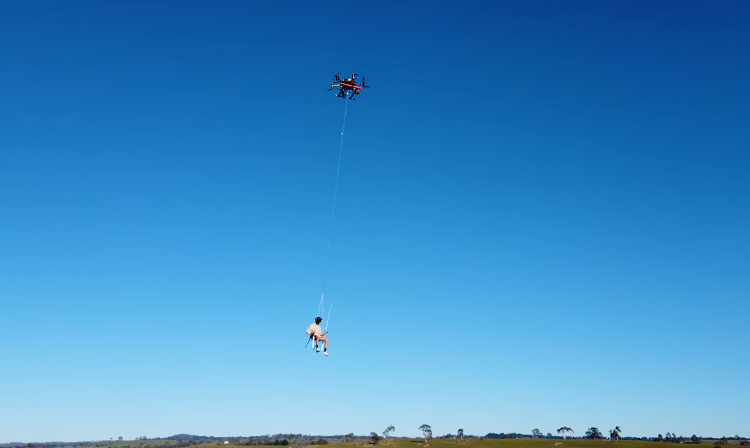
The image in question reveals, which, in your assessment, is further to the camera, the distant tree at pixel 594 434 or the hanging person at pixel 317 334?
the distant tree at pixel 594 434

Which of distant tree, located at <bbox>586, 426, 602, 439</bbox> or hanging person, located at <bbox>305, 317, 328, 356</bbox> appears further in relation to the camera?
distant tree, located at <bbox>586, 426, 602, 439</bbox>

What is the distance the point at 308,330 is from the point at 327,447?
136492 millimetres

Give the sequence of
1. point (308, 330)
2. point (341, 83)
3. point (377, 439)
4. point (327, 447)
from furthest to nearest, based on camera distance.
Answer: point (377, 439) < point (327, 447) < point (341, 83) < point (308, 330)

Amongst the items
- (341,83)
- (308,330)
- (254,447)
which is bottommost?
(254,447)

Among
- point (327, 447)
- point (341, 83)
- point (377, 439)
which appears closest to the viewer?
point (341, 83)

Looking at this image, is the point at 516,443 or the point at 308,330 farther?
the point at 516,443

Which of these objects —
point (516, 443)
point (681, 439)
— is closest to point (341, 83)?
point (516, 443)

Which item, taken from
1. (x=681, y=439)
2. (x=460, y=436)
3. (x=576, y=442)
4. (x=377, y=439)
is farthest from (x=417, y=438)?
(x=681, y=439)

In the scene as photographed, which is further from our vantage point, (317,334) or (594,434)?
(594,434)

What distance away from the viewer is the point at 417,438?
196 metres

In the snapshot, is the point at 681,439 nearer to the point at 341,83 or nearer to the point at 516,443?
the point at 516,443

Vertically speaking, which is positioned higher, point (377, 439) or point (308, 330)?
point (308, 330)

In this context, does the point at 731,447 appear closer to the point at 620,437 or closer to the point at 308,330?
the point at 620,437

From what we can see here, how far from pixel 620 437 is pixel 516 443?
3583 centimetres
